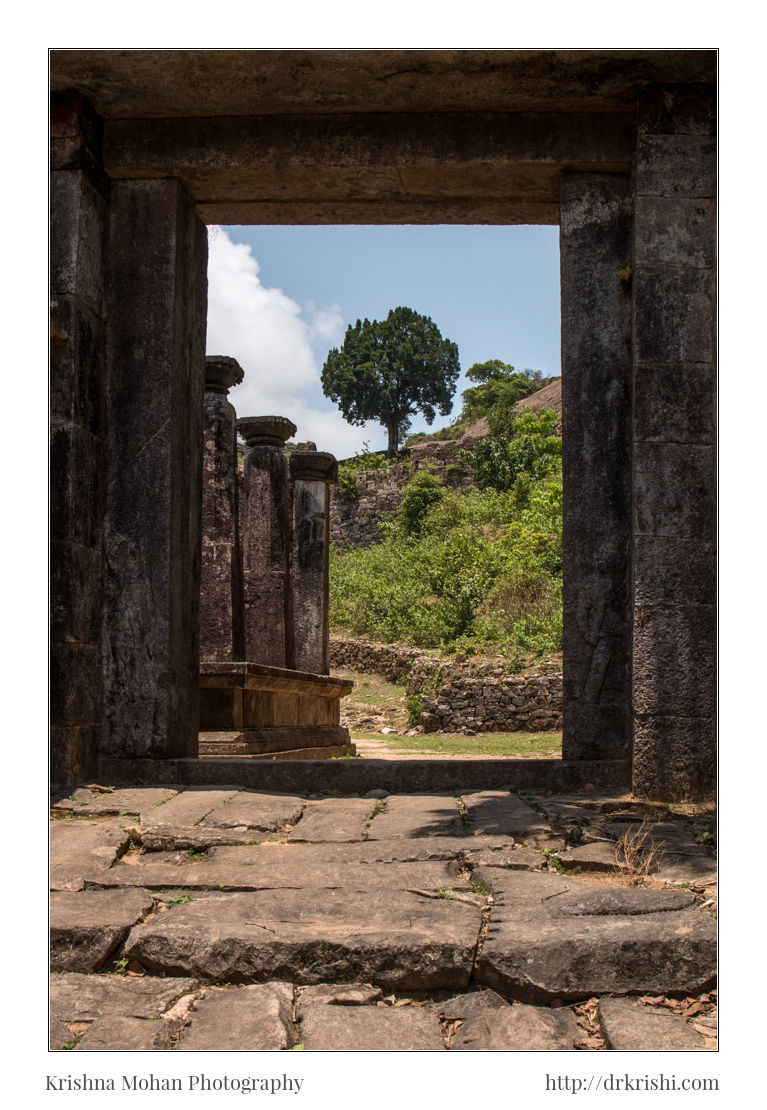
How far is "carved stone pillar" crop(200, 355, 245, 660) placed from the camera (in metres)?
7.98

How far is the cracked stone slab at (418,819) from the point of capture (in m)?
3.85

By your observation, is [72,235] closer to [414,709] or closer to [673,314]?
[673,314]

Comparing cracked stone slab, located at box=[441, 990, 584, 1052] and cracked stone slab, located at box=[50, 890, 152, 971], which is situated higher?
cracked stone slab, located at box=[50, 890, 152, 971]

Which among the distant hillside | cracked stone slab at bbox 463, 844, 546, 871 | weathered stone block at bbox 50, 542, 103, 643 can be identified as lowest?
cracked stone slab at bbox 463, 844, 546, 871

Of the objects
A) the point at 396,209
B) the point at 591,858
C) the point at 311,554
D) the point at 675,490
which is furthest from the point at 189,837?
the point at 311,554

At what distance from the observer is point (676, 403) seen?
16.4 ft

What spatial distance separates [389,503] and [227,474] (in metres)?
22.2

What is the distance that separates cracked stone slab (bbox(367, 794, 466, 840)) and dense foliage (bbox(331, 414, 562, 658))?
10.9 metres

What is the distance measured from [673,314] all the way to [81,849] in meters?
3.64

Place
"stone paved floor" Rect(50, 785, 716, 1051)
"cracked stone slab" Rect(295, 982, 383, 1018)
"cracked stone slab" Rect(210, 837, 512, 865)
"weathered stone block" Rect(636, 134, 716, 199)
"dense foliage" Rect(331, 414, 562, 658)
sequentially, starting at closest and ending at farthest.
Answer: "stone paved floor" Rect(50, 785, 716, 1051), "cracked stone slab" Rect(295, 982, 383, 1018), "cracked stone slab" Rect(210, 837, 512, 865), "weathered stone block" Rect(636, 134, 716, 199), "dense foliage" Rect(331, 414, 562, 658)

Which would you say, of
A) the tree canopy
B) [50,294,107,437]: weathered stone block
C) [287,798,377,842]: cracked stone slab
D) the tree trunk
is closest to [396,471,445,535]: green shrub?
the tree canopy

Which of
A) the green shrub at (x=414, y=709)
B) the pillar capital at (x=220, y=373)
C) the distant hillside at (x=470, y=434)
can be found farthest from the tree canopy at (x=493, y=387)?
the pillar capital at (x=220, y=373)

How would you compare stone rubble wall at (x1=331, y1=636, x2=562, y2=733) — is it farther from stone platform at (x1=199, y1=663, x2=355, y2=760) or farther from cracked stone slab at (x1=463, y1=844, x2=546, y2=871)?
cracked stone slab at (x1=463, y1=844, x2=546, y2=871)

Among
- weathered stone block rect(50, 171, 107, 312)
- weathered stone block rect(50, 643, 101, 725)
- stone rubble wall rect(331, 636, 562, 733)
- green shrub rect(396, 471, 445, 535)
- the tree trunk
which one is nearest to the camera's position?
weathered stone block rect(50, 643, 101, 725)
